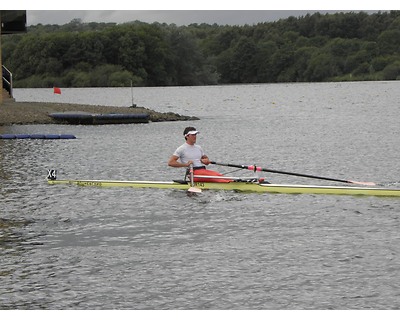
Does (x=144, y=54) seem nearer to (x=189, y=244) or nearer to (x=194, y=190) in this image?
(x=194, y=190)

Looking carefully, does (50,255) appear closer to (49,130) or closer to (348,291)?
(348,291)

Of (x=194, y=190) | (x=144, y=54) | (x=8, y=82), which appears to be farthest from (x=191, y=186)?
(x=144, y=54)

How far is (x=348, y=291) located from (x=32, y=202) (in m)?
11.3

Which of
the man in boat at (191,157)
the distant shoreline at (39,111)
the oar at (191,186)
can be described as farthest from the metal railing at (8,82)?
the oar at (191,186)

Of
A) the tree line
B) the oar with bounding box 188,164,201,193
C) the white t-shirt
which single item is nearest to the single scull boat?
the oar with bounding box 188,164,201,193

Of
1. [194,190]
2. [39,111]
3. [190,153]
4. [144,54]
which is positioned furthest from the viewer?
[144,54]

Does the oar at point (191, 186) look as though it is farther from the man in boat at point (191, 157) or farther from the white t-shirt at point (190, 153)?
the white t-shirt at point (190, 153)

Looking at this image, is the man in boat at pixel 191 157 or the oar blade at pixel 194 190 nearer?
the oar blade at pixel 194 190

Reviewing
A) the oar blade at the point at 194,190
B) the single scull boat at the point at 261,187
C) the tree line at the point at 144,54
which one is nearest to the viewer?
the single scull boat at the point at 261,187

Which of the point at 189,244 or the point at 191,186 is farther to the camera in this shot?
the point at 191,186

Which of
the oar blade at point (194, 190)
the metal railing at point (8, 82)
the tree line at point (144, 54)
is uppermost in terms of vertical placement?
the tree line at point (144, 54)

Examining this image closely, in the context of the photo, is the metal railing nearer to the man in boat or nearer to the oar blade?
the man in boat

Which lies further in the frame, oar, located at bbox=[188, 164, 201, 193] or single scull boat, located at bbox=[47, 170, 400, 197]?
oar, located at bbox=[188, 164, 201, 193]

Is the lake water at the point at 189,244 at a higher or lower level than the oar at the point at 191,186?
lower
